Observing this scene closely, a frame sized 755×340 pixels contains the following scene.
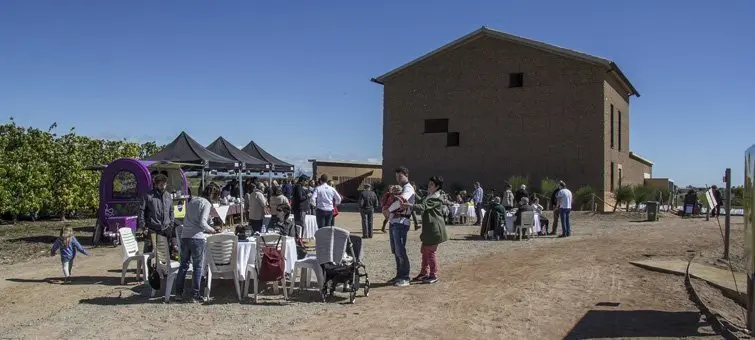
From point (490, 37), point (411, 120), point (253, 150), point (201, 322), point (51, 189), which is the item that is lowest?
point (201, 322)

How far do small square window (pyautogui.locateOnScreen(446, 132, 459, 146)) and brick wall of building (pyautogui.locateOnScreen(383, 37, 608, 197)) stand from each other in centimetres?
25

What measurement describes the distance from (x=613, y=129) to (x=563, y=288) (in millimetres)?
22605

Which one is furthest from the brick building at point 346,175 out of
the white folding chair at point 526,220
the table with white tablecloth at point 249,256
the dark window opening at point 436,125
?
the table with white tablecloth at point 249,256

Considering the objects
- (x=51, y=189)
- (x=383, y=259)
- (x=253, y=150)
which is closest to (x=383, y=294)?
(x=383, y=259)

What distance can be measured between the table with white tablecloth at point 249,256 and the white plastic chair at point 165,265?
0.83 m

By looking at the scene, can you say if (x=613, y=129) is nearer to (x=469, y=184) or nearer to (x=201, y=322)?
(x=469, y=184)

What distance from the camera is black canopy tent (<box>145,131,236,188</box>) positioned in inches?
733

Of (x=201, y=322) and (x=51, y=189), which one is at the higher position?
(x=51, y=189)

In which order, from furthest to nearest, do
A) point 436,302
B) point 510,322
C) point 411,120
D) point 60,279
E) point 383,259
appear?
1. point 411,120
2. point 383,259
3. point 60,279
4. point 436,302
5. point 510,322

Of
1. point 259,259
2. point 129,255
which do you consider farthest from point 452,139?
point 259,259

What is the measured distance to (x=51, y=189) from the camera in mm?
20922

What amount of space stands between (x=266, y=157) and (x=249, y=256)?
1737 centimetres

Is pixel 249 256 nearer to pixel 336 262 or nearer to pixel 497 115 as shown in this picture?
pixel 336 262

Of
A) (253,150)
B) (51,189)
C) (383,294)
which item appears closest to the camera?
(383,294)
